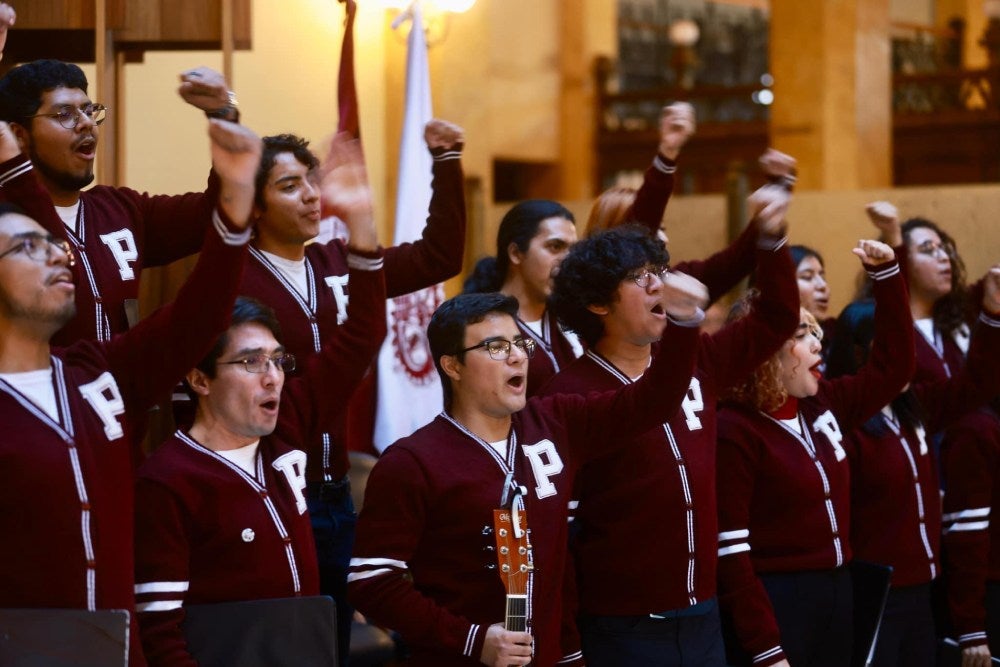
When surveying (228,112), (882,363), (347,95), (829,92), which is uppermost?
(829,92)

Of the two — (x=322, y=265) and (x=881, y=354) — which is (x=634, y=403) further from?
(x=881, y=354)

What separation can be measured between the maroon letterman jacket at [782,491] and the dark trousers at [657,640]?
0.74ft

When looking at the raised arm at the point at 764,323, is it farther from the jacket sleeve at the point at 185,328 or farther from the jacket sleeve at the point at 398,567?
the jacket sleeve at the point at 185,328

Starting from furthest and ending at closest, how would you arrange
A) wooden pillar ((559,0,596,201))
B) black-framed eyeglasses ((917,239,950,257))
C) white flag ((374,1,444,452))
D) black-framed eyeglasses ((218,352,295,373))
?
wooden pillar ((559,0,596,201))
white flag ((374,1,444,452))
black-framed eyeglasses ((917,239,950,257))
black-framed eyeglasses ((218,352,295,373))

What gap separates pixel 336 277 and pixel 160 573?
1.13 metres

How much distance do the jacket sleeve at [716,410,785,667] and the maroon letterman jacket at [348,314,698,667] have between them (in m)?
0.60

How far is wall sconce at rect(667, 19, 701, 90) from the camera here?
11977 mm

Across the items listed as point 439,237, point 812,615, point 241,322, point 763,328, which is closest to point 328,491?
point 241,322

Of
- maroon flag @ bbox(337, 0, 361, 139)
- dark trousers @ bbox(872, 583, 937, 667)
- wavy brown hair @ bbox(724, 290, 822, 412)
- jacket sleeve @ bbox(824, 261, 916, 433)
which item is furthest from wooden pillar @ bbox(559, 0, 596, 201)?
wavy brown hair @ bbox(724, 290, 822, 412)

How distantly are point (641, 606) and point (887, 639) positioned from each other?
3.59ft

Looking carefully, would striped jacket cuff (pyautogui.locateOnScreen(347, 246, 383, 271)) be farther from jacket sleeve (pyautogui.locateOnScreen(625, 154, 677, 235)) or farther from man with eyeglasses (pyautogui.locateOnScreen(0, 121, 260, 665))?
jacket sleeve (pyautogui.locateOnScreen(625, 154, 677, 235))

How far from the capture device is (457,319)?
3.38 meters

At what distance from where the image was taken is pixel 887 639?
4.20 meters

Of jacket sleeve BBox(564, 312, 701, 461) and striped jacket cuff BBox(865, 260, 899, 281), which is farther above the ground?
striped jacket cuff BBox(865, 260, 899, 281)
